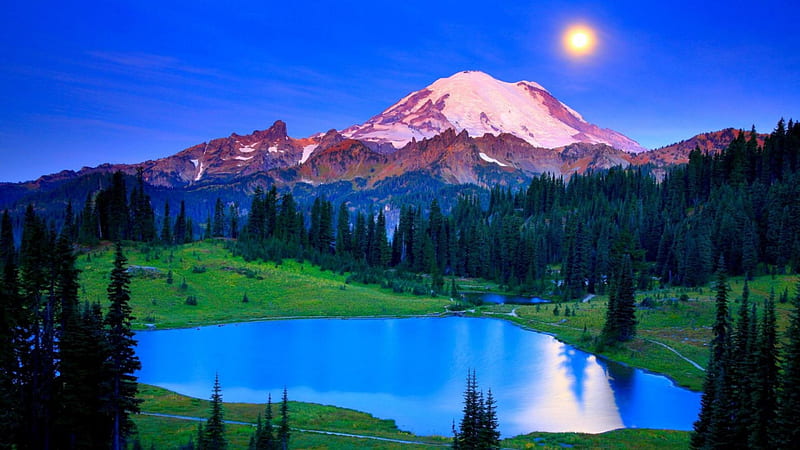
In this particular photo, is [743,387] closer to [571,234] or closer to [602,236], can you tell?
[602,236]

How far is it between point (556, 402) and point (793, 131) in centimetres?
11632

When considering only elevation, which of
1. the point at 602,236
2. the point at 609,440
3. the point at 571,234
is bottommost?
the point at 609,440

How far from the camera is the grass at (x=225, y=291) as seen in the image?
75000 millimetres

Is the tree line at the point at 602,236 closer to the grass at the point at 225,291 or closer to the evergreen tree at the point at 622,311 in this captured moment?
the grass at the point at 225,291

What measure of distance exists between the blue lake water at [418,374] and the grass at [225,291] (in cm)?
771

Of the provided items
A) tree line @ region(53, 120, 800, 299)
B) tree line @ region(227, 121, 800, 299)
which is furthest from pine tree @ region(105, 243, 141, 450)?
tree line @ region(53, 120, 800, 299)

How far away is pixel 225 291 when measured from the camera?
8456 cm

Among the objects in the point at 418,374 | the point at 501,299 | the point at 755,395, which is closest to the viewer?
the point at 755,395

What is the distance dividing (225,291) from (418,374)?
44151mm

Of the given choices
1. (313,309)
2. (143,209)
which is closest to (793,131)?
(313,309)

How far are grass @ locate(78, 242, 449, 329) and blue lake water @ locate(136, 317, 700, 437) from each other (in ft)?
25.3

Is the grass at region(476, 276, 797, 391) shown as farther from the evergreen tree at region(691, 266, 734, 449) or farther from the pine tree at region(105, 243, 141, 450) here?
the pine tree at region(105, 243, 141, 450)

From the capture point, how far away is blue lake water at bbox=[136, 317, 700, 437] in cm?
3988

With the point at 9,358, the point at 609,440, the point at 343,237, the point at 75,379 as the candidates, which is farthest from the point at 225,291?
the point at 609,440
